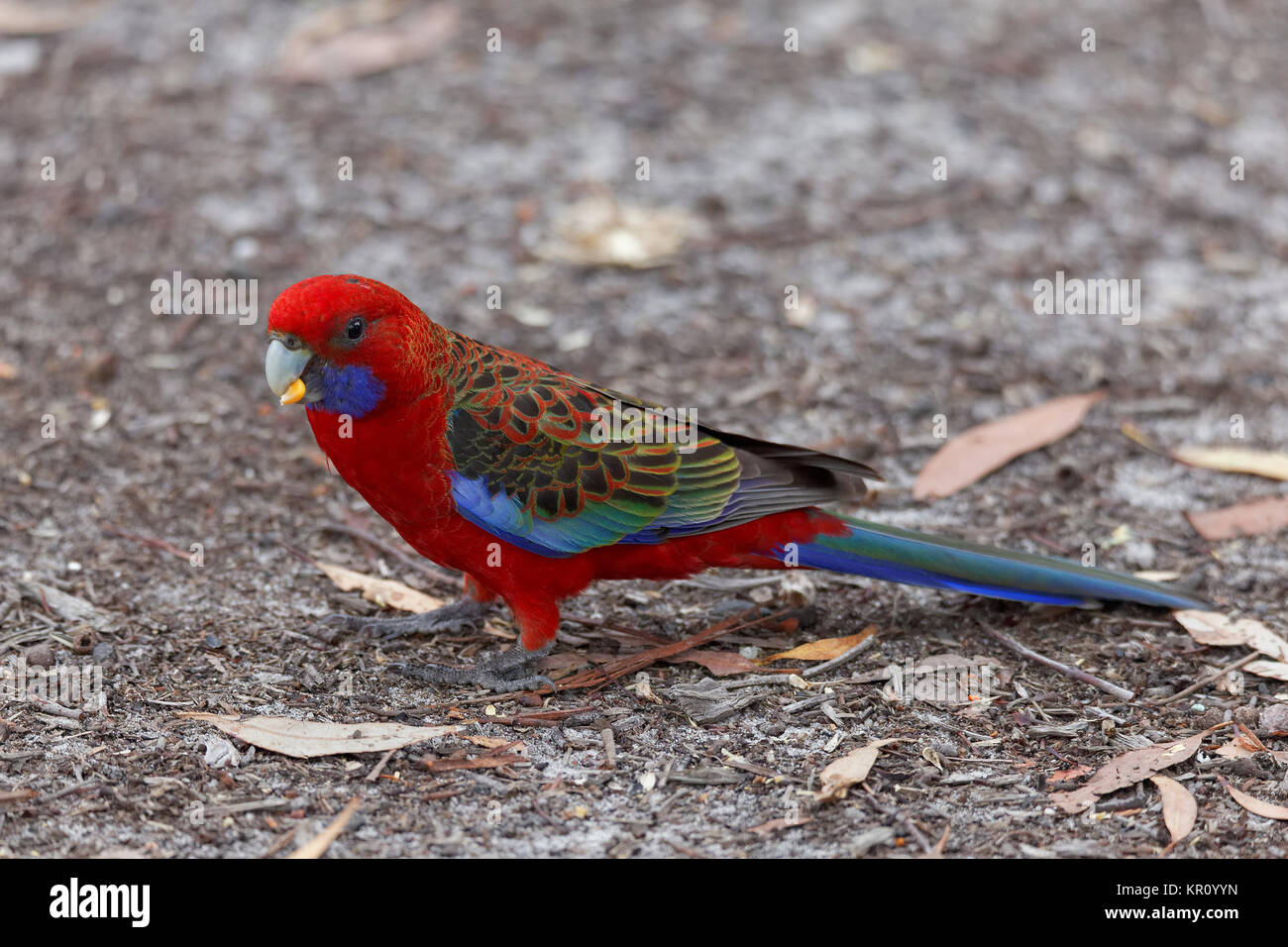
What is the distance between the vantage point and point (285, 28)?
8.69m

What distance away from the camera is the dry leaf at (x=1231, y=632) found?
4.52 meters

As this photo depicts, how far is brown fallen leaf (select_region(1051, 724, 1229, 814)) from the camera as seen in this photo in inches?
151

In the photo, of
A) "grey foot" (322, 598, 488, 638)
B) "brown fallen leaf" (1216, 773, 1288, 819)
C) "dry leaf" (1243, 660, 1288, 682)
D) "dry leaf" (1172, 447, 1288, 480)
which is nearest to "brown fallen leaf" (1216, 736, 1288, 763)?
"brown fallen leaf" (1216, 773, 1288, 819)

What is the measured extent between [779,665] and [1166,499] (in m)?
2.02

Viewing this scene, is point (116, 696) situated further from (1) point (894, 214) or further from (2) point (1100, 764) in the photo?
(1) point (894, 214)

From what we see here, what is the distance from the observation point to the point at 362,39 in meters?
8.52

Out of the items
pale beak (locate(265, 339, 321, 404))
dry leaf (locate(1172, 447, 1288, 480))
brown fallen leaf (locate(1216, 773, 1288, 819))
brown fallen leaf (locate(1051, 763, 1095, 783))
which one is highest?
pale beak (locate(265, 339, 321, 404))

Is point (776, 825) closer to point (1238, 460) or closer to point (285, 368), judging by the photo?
point (285, 368)

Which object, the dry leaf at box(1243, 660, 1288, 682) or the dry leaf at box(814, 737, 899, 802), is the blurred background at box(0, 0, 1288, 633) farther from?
the dry leaf at box(814, 737, 899, 802)

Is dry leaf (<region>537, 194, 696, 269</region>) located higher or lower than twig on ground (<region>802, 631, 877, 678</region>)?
higher

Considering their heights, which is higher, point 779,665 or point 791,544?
point 791,544

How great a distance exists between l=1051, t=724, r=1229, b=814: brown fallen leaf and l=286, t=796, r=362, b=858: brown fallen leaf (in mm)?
2027

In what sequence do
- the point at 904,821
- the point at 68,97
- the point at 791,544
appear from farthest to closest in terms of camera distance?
the point at 68,97 → the point at 791,544 → the point at 904,821

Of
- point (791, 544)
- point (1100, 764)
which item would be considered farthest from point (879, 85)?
point (1100, 764)
